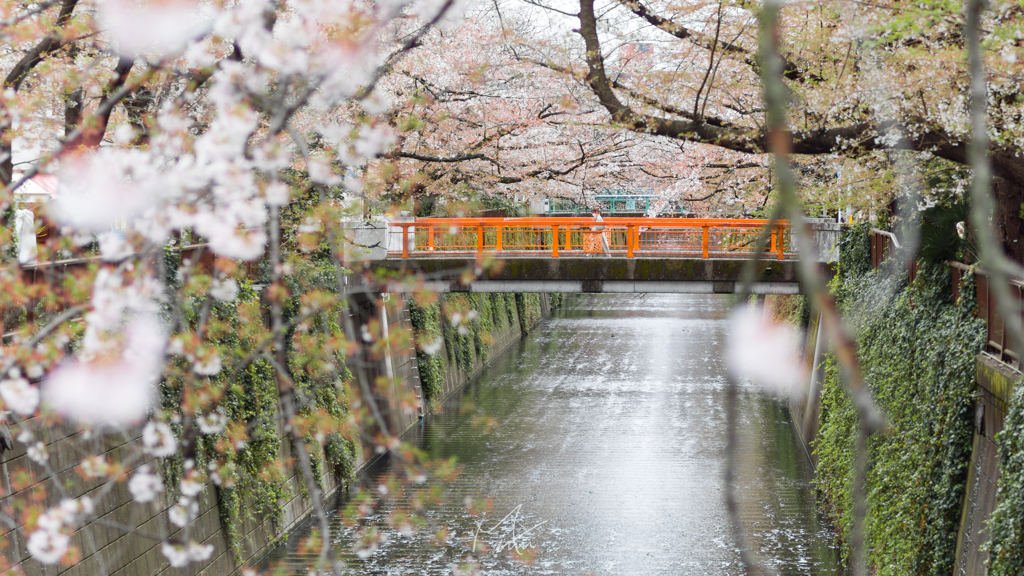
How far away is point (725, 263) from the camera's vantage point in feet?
56.2

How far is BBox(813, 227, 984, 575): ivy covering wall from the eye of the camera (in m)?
7.90

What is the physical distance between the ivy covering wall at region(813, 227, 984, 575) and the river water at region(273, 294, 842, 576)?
1.77 metres

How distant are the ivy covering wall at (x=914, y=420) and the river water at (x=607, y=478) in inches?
69.7

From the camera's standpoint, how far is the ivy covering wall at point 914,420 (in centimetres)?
790

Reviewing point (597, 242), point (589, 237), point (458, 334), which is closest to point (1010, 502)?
point (597, 242)

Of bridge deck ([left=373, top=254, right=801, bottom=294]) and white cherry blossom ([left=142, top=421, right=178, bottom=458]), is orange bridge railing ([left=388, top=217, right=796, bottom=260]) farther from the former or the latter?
white cherry blossom ([left=142, top=421, right=178, bottom=458])

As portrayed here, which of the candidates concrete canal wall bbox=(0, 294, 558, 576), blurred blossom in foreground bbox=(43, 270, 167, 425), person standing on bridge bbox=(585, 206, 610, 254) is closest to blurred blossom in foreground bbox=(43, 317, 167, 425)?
blurred blossom in foreground bbox=(43, 270, 167, 425)

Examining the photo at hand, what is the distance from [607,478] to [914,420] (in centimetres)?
731

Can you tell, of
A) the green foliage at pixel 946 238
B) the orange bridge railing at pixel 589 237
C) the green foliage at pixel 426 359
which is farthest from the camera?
the green foliage at pixel 426 359

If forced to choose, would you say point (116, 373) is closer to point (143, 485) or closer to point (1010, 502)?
point (143, 485)

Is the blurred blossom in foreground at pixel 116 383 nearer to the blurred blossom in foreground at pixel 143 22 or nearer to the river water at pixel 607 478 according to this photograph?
the blurred blossom in foreground at pixel 143 22

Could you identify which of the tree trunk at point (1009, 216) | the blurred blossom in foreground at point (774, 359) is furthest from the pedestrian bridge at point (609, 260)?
the tree trunk at point (1009, 216)

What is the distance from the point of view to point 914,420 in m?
9.21

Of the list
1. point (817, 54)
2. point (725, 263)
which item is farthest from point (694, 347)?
point (817, 54)
